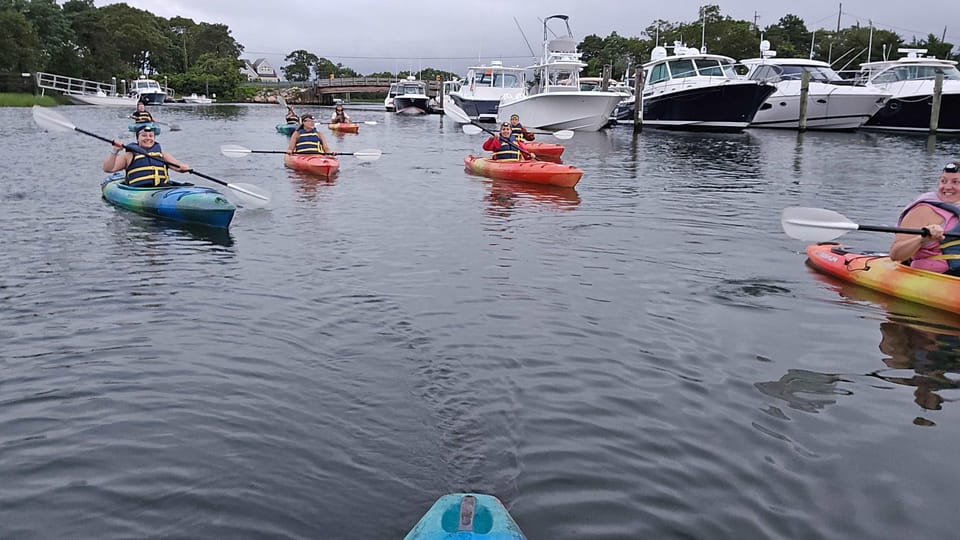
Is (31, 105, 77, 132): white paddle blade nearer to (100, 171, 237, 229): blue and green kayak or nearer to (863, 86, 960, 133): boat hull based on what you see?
(100, 171, 237, 229): blue and green kayak

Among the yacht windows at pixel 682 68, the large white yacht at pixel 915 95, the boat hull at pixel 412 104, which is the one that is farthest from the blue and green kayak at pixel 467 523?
the boat hull at pixel 412 104

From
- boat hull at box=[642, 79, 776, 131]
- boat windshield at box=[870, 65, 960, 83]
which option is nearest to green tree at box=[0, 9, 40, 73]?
boat hull at box=[642, 79, 776, 131]

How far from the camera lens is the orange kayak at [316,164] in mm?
15750

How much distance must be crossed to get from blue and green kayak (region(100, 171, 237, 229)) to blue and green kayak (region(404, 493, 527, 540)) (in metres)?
7.96

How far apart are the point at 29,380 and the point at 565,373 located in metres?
3.61

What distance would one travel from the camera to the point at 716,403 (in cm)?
507

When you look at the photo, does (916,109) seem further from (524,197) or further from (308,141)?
(308,141)

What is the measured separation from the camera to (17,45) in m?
55.1

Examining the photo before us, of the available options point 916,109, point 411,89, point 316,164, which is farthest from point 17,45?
point 916,109

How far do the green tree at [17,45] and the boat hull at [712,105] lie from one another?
45348 millimetres

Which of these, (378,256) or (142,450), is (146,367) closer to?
(142,450)

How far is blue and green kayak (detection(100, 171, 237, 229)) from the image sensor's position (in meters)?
10.2

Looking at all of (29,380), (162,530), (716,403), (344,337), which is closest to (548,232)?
(344,337)

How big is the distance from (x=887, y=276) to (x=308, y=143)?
12327 millimetres
